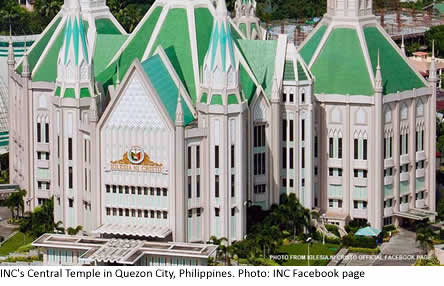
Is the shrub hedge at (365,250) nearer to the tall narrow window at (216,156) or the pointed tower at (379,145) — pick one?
the pointed tower at (379,145)

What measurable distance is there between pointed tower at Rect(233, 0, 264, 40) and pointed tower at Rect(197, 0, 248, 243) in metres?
19.5

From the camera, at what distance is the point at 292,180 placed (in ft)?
443

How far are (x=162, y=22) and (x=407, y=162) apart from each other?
21.1m

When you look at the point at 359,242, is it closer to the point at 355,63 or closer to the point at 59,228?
the point at 355,63

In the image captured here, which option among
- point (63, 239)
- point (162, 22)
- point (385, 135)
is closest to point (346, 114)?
point (385, 135)

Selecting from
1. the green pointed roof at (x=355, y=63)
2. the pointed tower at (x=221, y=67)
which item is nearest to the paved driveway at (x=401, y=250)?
the green pointed roof at (x=355, y=63)

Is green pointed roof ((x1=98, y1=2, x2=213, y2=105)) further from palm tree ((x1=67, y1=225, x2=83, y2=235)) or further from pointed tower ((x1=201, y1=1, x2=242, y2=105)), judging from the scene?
palm tree ((x1=67, y1=225, x2=83, y2=235))

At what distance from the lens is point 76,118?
13075 cm

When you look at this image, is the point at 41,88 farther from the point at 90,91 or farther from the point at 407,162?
the point at 407,162

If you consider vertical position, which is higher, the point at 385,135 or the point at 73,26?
the point at 73,26

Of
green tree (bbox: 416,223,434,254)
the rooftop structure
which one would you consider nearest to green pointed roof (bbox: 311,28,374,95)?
green tree (bbox: 416,223,434,254)

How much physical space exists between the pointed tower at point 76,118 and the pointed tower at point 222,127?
807cm

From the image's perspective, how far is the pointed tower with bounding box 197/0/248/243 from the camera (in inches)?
5005

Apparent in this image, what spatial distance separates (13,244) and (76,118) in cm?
1056
